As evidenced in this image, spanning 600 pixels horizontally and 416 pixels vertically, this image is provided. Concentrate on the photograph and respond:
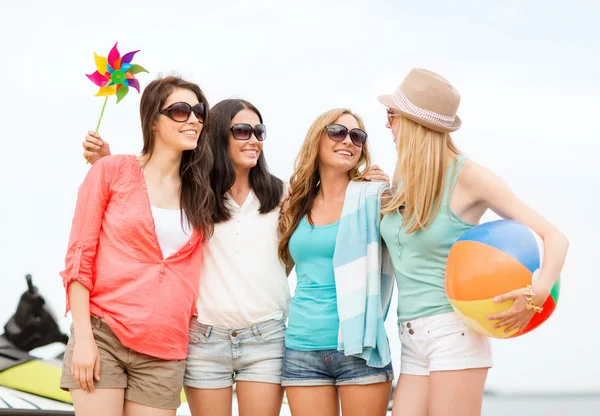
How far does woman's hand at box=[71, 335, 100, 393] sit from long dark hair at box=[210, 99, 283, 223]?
2.98 feet

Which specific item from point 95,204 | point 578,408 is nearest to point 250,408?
point 95,204

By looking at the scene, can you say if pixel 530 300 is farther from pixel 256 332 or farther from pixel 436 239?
pixel 256 332

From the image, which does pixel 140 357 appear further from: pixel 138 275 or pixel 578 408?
pixel 578 408

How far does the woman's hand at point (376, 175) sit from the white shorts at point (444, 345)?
2.52 feet

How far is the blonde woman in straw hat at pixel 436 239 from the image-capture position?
2.39m

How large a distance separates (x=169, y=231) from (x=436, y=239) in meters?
1.10

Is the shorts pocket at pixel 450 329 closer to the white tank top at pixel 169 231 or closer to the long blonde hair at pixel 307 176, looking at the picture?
the long blonde hair at pixel 307 176

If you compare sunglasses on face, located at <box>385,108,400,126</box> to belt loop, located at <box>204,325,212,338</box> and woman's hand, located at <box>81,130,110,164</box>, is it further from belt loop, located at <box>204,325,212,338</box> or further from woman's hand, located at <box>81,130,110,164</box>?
woman's hand, located at <box>81,130,110,164</box>

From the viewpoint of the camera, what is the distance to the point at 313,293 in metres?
2.96

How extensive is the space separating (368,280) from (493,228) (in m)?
0.71

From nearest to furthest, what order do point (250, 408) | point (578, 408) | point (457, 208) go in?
point (457, 208)
point (250, 408)
point (578, 408)

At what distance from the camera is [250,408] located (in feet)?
9.80

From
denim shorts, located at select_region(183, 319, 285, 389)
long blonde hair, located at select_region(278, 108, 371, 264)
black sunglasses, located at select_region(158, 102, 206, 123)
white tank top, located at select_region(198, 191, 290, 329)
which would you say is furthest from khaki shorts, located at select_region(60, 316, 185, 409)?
black sunglasses, located at select_region(158, 102, 206, 123)

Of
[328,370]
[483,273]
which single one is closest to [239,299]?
[328,370]
